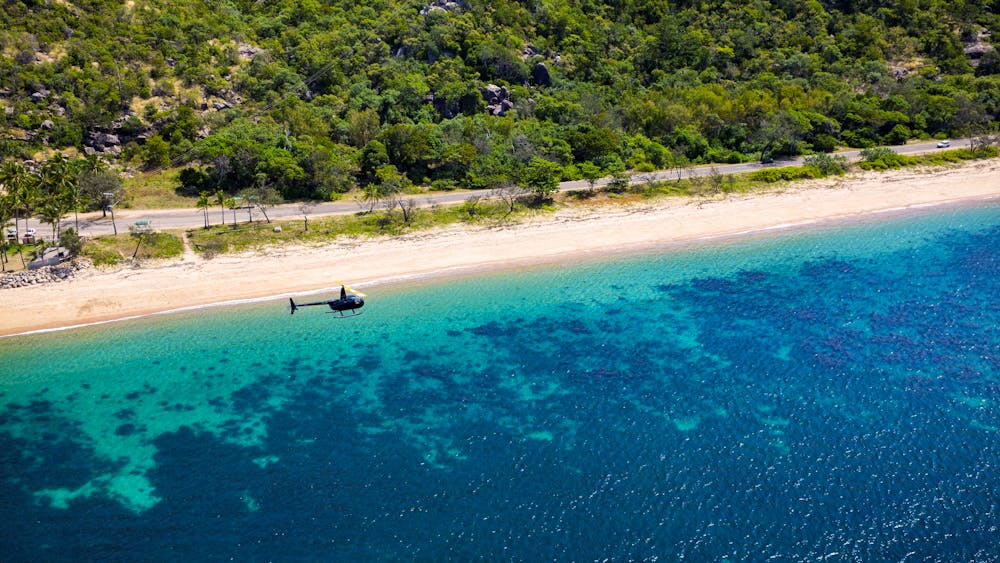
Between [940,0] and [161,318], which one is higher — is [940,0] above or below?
above

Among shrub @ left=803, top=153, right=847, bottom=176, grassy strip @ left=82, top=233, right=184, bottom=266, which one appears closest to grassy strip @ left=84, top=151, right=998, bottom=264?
grassy strip @ left=82, top=233, right=184, bottom=266

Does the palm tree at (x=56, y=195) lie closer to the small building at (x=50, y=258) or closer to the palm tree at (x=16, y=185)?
the palm tree at (x=16, y=185)

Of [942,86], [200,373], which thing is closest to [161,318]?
[200,373]

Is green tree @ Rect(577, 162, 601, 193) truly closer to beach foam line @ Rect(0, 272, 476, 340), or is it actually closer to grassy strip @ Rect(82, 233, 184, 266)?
beach foam line @ Rect(0, 272, 476, 340)

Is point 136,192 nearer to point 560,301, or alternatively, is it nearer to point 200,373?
point 200,373

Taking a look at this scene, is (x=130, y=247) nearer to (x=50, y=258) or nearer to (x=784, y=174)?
(x=50, y=258)
